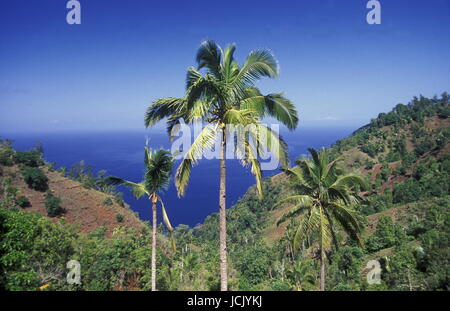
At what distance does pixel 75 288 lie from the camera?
929 centimetres

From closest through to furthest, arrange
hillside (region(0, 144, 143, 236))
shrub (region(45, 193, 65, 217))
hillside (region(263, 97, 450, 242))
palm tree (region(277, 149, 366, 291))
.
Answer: palm tree (region(277, 149, 366, 291)) < shrub (region(45, 193, 65, 217)) < hillside (region(0, 144, 143, 236)) < hillside (region(263, 97, 450, 242))

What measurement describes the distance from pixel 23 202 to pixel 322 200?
2920 cm

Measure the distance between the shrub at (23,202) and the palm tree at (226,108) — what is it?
88.8ft

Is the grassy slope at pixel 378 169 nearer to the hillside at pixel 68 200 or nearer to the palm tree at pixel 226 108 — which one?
the hillside at pixel 68 200

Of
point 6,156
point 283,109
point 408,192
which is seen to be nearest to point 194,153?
point 283,109

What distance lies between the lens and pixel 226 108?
231 inches

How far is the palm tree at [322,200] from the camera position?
7.60 metres

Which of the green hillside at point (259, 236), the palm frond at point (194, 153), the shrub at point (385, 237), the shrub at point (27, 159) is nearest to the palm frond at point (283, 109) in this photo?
the palm frond at point (194, 153)

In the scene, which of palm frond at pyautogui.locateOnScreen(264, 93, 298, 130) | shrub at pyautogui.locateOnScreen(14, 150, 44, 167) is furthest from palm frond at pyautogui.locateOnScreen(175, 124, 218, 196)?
shrub at pyautogui.locateOnScreen(14, 150, 44, 167)

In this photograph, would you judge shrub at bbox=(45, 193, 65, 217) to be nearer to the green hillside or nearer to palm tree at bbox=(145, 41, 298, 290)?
the green hillside

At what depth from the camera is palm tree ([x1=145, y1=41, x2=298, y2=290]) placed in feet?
18.0

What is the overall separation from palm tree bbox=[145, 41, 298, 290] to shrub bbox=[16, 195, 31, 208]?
27079 millimetres

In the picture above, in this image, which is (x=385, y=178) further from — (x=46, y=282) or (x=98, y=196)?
(x=46, y=282)

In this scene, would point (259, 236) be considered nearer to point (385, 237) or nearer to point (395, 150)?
point (385, 237)
